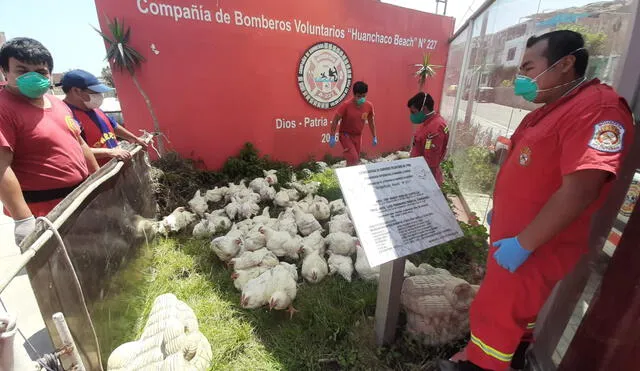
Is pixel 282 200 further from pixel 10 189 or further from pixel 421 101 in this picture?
pixel 10 189

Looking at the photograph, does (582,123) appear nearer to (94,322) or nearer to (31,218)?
(94,322)

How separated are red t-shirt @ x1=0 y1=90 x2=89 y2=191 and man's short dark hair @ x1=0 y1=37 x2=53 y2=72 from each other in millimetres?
242

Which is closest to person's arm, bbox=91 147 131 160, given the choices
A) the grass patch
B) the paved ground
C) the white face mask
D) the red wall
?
the white face mask

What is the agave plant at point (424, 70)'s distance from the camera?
7.43 m

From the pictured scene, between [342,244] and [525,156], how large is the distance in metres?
1.94

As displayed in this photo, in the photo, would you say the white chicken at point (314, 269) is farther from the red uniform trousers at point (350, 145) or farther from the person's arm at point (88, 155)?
the red uniform trousers at point (350, 145)

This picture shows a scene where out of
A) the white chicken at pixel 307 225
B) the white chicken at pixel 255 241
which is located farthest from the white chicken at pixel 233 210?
the white chicken at pixel 307 225

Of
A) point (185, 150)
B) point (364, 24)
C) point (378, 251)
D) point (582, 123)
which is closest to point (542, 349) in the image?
point (378, 251)

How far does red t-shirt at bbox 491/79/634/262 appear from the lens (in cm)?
111

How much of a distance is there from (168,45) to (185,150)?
5.84ft

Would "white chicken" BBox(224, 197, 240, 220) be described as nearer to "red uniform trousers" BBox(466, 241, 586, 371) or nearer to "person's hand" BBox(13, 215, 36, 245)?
"person's hand" BBox(13, 215, 36, 245)

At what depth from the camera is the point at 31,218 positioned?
195 cm

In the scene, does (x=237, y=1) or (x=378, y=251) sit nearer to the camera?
(x=378, y=251)

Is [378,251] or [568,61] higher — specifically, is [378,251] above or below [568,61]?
below
